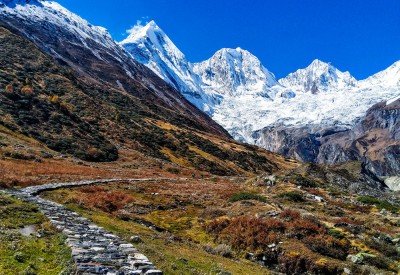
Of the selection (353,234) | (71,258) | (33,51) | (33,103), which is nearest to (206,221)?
(353,234)

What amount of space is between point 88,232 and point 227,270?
6.40 m

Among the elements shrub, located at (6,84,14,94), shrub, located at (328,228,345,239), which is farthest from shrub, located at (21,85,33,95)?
shrub, located at (328,228,345,239)

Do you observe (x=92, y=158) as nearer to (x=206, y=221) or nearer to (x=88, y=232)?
(x=206, y=221)

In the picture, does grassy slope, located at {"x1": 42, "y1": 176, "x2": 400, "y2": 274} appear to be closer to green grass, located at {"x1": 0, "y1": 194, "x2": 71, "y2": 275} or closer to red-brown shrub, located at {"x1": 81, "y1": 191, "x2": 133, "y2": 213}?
red-brown shrub, located at {"x1": 81, "y1": 191, "x2": 133, "y2": 213}

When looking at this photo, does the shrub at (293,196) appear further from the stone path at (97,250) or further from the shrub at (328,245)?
the stone path at (97,250)

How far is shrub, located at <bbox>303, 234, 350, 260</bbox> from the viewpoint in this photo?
78.6 feet

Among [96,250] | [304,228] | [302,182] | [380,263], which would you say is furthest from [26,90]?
[380,263]

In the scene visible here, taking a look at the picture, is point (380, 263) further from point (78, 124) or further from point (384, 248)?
point (78, 124)

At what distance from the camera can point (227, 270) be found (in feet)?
59.4

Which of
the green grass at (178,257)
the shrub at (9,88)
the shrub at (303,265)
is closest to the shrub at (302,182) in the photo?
the green grass at (178,257)

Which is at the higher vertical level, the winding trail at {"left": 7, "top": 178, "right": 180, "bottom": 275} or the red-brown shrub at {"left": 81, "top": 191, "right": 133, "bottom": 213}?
the red-brown shrub at {"left": 81, "top": 191, "right": 133, "bottom": 213}

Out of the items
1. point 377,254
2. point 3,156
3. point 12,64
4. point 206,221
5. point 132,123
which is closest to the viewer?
point 377,254

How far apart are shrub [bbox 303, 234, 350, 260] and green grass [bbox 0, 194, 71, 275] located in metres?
14.2

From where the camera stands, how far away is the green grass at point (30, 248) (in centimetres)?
1376
